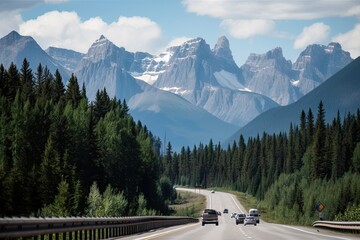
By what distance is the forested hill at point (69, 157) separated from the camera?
8638cm

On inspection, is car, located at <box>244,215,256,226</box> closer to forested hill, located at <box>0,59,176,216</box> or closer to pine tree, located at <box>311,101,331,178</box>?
forested hill, located at <box>0,59,176,216</box>

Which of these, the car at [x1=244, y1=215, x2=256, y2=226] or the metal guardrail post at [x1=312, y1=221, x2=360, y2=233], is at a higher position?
the car at [x1=244, y1=215, x2=256, y2=226]

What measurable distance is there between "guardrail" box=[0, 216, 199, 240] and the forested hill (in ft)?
96.2

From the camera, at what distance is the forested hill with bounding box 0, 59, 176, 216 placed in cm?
8638

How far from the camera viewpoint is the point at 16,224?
71.7ft

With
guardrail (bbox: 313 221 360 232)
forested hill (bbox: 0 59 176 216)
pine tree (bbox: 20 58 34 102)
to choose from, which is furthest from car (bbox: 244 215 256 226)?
pine tree (bbox: 20 58 34 102)

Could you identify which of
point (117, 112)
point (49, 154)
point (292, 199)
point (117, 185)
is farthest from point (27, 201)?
point (292, 199)

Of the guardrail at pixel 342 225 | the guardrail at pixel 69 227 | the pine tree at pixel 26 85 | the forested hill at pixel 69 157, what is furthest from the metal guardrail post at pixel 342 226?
the pine tree at pixel 26 85

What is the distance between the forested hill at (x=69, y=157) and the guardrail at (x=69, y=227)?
2934cm

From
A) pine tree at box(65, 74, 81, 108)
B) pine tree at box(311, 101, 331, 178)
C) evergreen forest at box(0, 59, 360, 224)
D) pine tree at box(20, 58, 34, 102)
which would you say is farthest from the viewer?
pine tree at box(311, 101, 331, 178)

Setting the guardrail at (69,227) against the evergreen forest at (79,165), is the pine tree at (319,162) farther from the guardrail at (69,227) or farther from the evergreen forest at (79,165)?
the guardrail at (69,227)

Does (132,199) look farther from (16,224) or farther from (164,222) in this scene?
(16,224)

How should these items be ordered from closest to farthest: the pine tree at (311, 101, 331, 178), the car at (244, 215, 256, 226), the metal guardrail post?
the metal guardrail post
the car at (244, 215, 256, 226)
the pine tree at (311, 101, 331, 178)

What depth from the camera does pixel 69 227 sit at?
2917 cm
